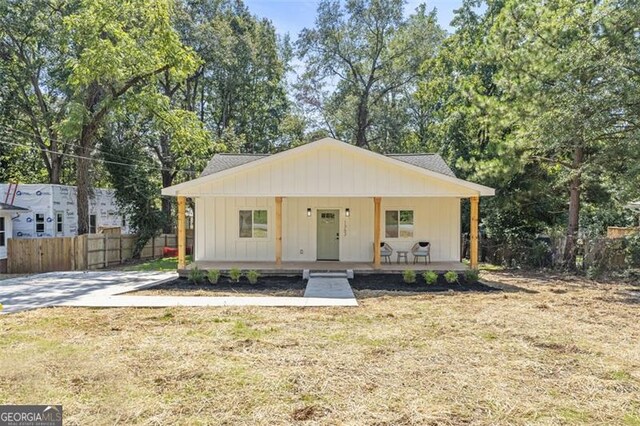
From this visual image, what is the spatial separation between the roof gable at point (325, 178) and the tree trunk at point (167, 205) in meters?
10.3

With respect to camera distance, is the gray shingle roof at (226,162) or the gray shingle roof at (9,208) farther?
the gray shingle roof at (9,208)

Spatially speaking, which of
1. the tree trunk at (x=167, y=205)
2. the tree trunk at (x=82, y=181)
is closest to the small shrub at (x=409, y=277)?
the tree trunk at (x=167, y=205)

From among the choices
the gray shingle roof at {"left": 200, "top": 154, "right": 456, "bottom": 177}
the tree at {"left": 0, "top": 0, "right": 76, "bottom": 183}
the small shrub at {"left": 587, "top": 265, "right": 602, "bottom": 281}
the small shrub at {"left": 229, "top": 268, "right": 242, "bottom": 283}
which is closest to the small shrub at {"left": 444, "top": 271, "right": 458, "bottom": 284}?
the gray shingle roof at {"left": 200, "top": 154, "right": 456, "bottom": 177}

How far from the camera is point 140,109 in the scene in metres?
19.2

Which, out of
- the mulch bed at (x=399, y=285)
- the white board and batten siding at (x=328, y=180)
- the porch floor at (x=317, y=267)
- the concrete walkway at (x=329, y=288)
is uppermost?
the white board and batten siding at (x=328, y=180)

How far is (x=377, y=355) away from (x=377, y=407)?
5.29ft

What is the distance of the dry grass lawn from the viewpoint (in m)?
4.32

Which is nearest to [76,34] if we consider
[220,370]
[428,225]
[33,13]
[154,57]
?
[154,57]

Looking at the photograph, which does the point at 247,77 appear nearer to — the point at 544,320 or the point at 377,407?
the point at 544,320

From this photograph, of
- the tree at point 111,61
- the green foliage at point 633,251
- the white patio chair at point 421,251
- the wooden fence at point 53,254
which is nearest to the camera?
the green foliage at point 633,251

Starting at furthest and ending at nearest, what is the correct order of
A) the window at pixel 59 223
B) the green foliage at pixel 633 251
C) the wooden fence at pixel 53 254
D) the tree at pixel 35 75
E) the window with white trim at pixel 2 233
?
the tree at pixel 35 75, the window at pixel 59 223, the window with white trim at pixel 2 233, the wooden fence at pixel 53 254, the green foliage at pixel 633 251

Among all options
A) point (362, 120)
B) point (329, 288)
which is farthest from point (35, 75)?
point (329, 288)

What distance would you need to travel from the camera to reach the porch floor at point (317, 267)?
41.7 ft

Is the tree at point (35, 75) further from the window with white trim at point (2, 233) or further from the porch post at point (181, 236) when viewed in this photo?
the porch post at point (181, 236)
